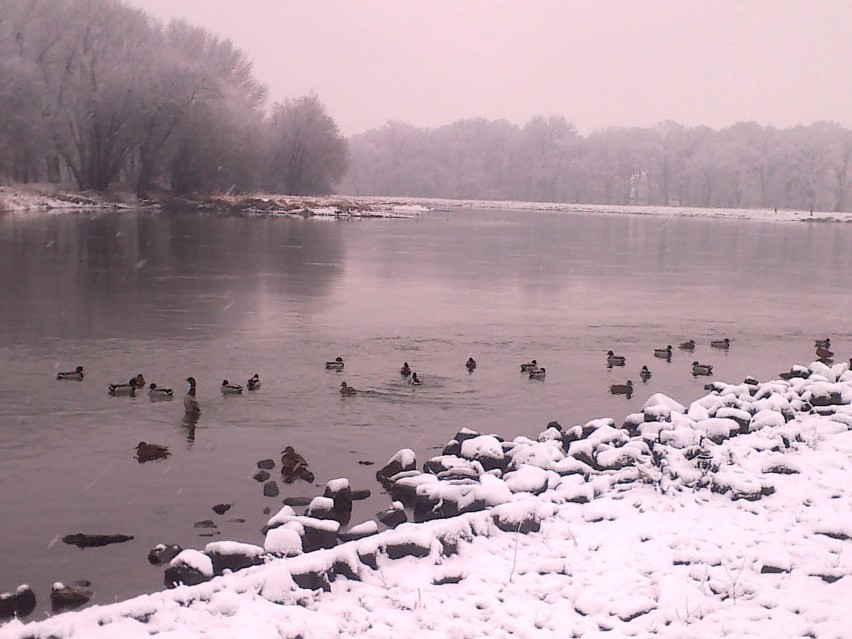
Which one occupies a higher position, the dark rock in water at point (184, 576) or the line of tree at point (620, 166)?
the line of tree at point (620, 166)

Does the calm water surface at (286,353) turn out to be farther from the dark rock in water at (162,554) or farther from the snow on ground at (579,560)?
the snow on ground at (579,560)

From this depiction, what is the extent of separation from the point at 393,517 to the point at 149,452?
13.8 feet

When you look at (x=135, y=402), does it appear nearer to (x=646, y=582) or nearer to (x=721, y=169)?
(x=646, y=582)

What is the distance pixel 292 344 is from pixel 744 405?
440 inches

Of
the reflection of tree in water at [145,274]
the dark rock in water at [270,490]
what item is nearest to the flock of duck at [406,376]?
the dark rock in water at [270,490]

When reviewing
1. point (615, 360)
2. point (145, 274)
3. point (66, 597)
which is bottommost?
point (66, 597)

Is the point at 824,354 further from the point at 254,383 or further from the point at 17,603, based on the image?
the point at 17,603

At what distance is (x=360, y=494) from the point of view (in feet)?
36.7

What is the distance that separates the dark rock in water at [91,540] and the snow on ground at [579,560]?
6.07 feet

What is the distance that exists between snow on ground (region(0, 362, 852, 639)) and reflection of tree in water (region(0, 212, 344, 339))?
1402 centimetres

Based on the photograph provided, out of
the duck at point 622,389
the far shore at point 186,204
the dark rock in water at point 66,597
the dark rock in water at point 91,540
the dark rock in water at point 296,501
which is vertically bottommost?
the dark rock in water at point 66,597

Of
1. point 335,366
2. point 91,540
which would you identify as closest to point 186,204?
point 335,366

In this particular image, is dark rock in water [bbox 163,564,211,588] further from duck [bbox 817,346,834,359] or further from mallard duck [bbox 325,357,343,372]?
duck [bbox 817,346,834,359]

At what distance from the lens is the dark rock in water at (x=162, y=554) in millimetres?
9141
